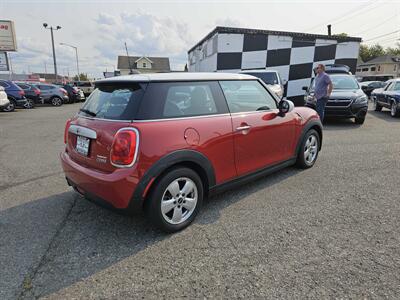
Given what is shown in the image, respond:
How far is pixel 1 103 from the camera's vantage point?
449 inches

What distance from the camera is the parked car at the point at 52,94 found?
1630 cm

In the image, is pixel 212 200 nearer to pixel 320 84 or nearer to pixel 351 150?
pixel 351 150

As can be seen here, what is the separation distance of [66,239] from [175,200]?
1.05 m

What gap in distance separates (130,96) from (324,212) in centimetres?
230

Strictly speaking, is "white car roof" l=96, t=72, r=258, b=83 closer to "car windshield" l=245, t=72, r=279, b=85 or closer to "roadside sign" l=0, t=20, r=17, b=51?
"car windshield" l=245, t=72, r=279, b=85

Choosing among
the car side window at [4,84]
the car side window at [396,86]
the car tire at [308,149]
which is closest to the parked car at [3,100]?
the car side window at [4,84]

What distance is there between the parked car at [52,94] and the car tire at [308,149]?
16.6 m

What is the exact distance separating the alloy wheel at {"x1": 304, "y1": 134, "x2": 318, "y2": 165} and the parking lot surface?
40 cm

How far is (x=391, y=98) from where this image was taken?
958 cm

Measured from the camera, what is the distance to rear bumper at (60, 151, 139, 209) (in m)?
2.18

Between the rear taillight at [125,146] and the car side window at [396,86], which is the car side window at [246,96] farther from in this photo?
the car side window at [396,86]

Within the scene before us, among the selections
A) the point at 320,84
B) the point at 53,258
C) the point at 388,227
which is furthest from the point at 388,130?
the point at 53,258

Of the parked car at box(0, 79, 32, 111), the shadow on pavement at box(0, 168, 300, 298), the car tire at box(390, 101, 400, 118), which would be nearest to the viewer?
the shadow on pavement at box(0, 168, 300, 298)

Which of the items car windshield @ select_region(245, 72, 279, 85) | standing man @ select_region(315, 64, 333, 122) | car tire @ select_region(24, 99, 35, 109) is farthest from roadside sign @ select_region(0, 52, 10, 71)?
standing man @ select_region(315, 64, 333, 122)
